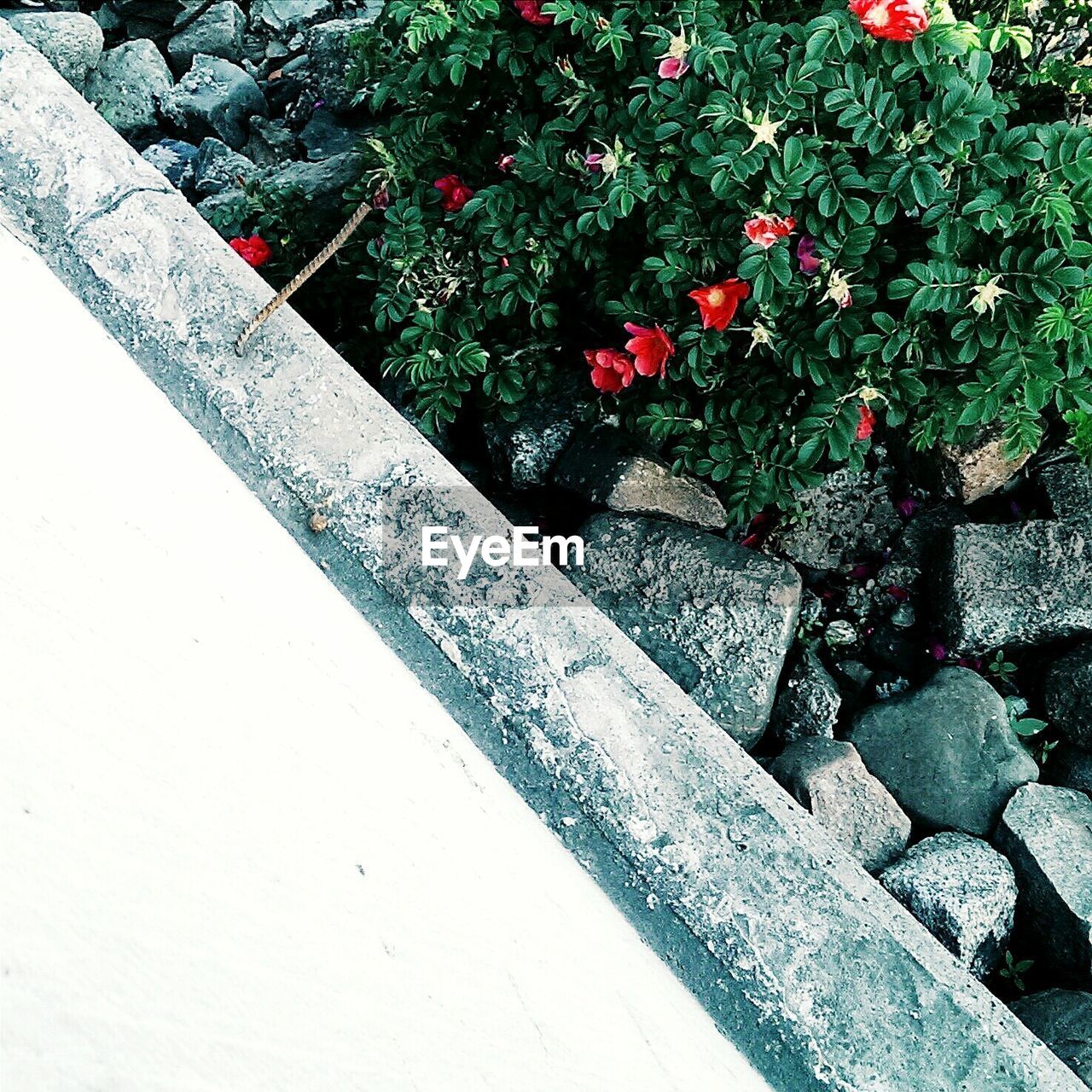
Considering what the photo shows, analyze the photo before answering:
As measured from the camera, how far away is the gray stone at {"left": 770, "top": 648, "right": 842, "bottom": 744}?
6.74 feet

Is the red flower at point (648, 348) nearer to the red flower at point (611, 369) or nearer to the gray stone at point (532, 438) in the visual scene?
the red flower at point (611, 369)

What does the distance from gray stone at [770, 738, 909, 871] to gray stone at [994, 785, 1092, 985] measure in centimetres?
20

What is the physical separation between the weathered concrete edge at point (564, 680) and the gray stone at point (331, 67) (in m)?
1.25

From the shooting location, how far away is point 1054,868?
5.74 ft

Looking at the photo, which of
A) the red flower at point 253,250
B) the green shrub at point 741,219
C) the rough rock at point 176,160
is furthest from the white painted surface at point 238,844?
the rough rock at point 176,160

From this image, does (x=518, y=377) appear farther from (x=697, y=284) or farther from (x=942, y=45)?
(x=942, y=45)

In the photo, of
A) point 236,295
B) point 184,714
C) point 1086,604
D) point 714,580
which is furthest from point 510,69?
point 1086,604

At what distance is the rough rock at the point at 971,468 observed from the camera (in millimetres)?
2180

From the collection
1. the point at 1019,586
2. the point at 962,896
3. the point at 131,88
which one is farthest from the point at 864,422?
the point at 131,88

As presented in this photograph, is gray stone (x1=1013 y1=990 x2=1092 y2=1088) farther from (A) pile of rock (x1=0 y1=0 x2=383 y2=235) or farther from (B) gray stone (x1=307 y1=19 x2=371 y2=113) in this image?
(B) gray stone (x1=307 y1=19 x2=371 y2=113)

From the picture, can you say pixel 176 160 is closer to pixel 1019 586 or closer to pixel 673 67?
pixel 673 67

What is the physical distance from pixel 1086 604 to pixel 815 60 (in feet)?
3.92

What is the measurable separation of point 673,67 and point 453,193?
0.57 m

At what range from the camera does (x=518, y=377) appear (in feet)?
6.81
